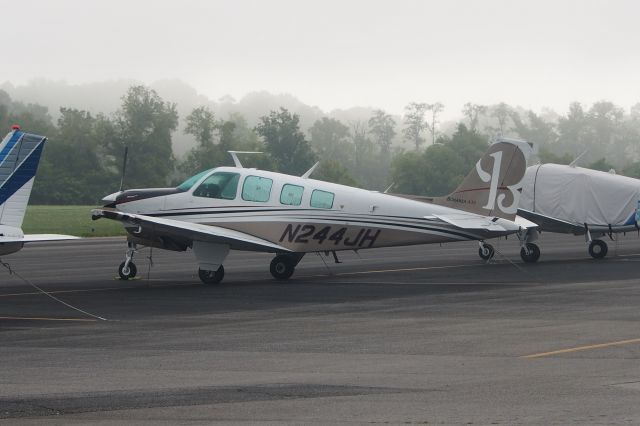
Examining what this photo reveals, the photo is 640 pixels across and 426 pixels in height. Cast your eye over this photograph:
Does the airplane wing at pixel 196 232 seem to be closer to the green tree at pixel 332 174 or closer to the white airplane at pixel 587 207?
the white airplane at pixel 587 207

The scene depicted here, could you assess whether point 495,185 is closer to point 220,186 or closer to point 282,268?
point 282,268

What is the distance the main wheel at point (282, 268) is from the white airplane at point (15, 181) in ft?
26.1

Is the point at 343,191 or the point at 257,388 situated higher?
the point at 343,191

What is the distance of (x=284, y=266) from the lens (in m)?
26.3

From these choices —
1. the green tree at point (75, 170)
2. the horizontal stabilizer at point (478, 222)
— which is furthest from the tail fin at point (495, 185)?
the green tree at point (75, 170)

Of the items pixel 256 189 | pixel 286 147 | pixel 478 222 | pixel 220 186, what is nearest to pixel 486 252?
pixel 478 222

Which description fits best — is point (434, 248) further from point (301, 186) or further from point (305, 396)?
point (305, 396)

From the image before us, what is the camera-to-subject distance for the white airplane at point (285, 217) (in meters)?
25.0

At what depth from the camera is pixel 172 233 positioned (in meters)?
24.5

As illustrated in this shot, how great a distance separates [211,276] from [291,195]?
265 cm

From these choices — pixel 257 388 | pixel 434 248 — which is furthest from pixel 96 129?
pixel 257 388

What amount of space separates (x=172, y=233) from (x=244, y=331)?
27.7 feet

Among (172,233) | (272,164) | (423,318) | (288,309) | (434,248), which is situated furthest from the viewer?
(272,164)

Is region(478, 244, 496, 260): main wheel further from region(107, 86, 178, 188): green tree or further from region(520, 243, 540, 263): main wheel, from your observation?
region(107, 86, 178, 188): green tree
